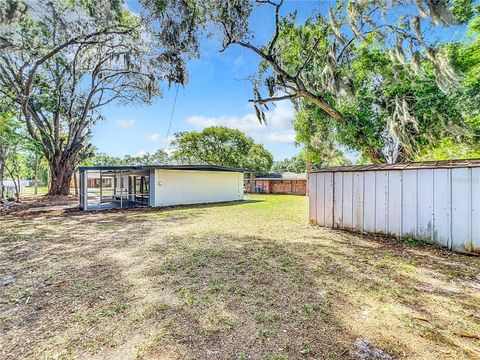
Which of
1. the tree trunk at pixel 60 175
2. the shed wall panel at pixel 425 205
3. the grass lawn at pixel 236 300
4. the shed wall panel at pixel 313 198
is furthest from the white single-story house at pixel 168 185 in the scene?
the shed wall panel at pixel 425 205

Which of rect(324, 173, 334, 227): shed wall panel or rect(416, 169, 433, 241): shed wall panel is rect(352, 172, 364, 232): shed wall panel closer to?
rect(324, 173, 334, 227): shed wall panel

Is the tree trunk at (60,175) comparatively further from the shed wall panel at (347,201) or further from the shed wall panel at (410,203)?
the shed wall panel at (347,201)

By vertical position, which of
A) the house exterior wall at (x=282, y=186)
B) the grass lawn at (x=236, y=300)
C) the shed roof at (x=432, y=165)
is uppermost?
the shed roof at (x=432, y=165)

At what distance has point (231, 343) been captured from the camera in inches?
88.0

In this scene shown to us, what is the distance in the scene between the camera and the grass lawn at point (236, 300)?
2188 millimetres

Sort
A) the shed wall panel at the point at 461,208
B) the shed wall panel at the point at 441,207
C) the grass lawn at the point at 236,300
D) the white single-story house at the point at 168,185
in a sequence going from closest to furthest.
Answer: the grass lawn at the point at 236,300 → the shed wall panel at the point at 461,208 → the shed wall panel at the point at 441,207 → the white single-story house at the point at 168,185

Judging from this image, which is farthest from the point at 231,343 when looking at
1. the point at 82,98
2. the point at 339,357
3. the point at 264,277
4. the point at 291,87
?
the point at 82,98

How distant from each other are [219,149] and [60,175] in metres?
15.5

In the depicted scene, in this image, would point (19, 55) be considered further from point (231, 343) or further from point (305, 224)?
point (231, 343)

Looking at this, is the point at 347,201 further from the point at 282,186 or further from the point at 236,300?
the point at 282,186

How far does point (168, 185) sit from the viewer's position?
1397cm

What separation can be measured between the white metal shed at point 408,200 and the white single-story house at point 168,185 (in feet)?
27.5

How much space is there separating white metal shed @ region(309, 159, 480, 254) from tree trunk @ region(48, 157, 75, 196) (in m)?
16.4

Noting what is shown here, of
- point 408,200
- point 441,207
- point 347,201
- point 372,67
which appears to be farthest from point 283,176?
point 441,207
